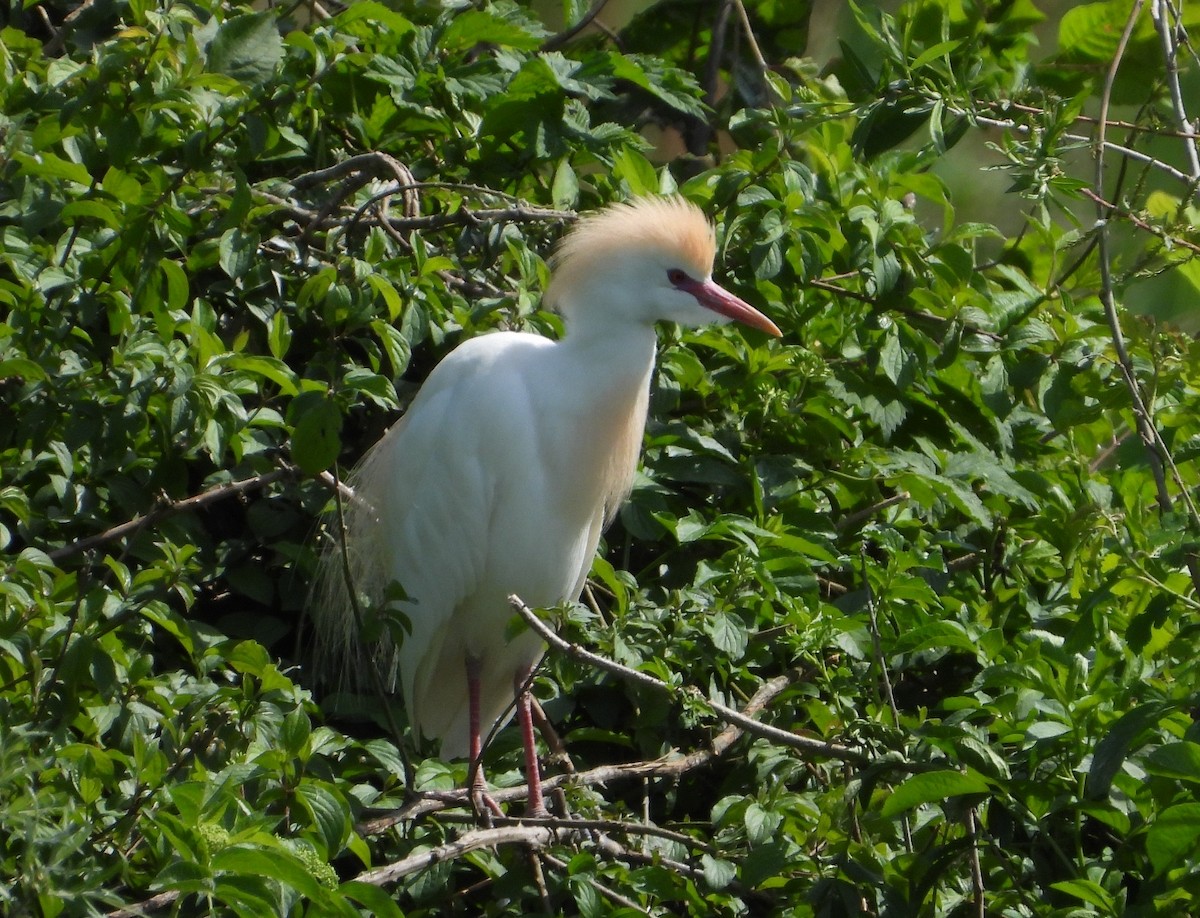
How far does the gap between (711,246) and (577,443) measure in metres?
0.52

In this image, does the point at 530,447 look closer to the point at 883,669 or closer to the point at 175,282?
the point at 175,282

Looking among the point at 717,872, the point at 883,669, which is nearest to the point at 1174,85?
the point at 883,669

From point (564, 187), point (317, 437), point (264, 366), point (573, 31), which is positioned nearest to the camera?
point (317, 437)

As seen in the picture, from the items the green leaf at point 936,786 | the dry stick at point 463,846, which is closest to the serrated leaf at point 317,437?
the dry stick at point 463,846

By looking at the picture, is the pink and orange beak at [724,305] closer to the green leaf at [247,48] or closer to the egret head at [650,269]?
the egret head at [650,269]

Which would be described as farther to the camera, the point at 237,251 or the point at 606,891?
the point at 237,251

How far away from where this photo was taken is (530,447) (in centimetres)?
298

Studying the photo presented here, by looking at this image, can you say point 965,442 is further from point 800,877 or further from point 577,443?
point 800,877

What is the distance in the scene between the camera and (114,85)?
2352mm

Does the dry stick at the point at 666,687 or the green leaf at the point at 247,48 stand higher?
the green leaf at the point at 247,48

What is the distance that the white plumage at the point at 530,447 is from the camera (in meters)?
2.80

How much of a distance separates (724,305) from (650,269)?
6.6 inches

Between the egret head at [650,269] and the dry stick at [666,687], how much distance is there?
3.13 feet

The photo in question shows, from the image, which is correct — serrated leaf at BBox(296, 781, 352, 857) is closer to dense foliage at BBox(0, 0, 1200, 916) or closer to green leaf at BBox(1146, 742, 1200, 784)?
dense foliage at BBox(0, 0, 1200, 916)
